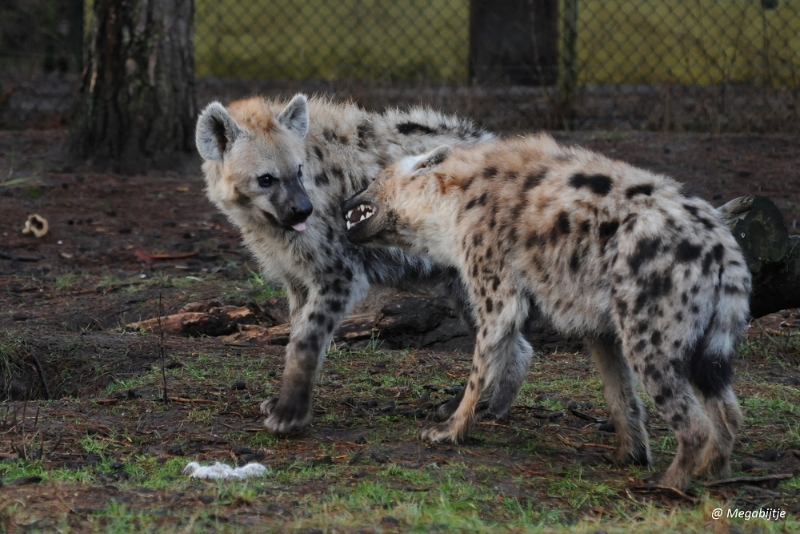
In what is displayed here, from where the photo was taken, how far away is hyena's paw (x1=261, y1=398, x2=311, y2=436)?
3689 mm

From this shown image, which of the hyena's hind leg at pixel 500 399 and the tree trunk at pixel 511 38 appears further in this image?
the tree trunk at pixel 511 38

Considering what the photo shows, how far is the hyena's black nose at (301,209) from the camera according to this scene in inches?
150

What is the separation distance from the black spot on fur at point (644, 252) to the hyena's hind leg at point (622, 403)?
0.45 m

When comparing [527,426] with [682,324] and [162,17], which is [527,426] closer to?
[682,324]

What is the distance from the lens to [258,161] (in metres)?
3.97

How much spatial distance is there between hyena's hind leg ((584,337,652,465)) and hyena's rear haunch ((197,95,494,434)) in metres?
0.96

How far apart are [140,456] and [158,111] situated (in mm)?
4140

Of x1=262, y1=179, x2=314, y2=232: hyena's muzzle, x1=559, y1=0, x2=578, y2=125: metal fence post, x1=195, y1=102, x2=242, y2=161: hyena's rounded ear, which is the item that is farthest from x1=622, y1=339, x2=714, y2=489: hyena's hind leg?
x1=559, y1=0, x2=578, y2=125: metal fence post

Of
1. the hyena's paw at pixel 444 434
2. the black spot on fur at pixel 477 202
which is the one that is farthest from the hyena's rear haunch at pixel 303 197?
the black spot on fur at pixel 477 202

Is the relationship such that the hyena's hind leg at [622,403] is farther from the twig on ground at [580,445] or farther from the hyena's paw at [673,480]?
the hyena's paw at [673,480]

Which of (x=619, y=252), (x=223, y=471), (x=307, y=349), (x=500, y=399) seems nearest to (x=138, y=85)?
(x=307, y=349)

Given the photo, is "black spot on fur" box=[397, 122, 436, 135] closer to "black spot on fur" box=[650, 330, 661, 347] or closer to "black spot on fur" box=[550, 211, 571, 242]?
"black spot on fur" box=[550, 211, 571, 242]

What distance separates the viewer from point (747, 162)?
23.9ft

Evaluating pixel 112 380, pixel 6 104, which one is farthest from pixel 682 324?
pixel 6 104
